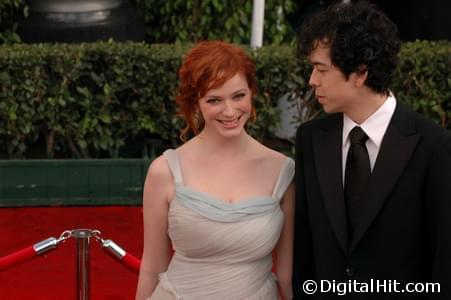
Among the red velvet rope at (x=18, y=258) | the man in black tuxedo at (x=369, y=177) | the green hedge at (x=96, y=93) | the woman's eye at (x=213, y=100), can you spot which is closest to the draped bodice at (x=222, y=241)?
the man in black tuxedo at (x=369, y=177)

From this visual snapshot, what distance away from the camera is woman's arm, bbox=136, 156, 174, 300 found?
3504 millimetres

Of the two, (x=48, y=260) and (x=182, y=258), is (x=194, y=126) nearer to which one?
(x=182, y=258)

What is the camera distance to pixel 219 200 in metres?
3.45

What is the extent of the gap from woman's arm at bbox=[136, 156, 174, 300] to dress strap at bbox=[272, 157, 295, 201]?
36cm

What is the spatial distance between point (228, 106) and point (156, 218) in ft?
1.53

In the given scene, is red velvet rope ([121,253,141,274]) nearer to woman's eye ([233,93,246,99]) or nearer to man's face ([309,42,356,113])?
woman's eye ([233,93,246,99])

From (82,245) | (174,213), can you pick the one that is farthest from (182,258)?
(82,245)

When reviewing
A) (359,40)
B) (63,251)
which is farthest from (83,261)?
(63,251)

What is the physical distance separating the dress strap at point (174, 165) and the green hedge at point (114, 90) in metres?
4.53

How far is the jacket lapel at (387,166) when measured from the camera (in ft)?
10.6

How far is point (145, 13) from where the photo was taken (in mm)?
9961

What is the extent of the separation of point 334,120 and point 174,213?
2.06 ft

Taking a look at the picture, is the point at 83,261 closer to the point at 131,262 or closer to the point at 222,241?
the point at 131,262

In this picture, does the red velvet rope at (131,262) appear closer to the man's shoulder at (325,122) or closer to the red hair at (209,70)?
the red hair at (209,70)
